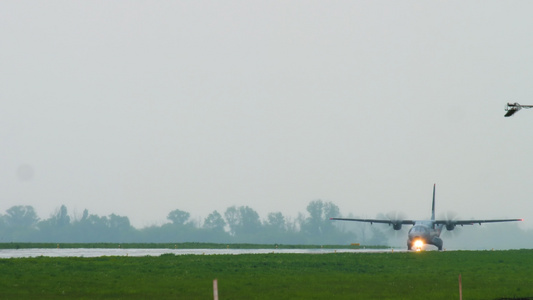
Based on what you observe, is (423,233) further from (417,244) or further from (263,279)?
(263,279)

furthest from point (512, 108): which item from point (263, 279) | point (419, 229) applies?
point (419, 229)

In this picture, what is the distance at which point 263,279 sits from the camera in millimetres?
43656

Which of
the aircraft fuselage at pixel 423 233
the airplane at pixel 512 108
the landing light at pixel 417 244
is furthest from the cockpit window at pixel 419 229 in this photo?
the airplane at pixel 512 108

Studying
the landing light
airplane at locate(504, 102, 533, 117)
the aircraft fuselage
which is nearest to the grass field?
airplane at locate(504, 102, 533, 117)

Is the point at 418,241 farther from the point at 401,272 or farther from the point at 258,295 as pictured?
the point at 258,295

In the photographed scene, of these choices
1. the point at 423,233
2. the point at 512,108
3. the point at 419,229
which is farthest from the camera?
the point at 423,233

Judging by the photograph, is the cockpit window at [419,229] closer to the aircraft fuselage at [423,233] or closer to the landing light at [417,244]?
the aircraft fuselage at [423,233]

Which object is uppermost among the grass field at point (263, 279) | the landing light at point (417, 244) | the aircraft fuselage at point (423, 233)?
the aircraft fuselage at point (423, 233)

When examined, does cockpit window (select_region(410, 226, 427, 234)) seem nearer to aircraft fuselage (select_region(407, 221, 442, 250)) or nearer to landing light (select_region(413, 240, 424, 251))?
aircraft fuselage (select_region(407, 221, 442, 250))

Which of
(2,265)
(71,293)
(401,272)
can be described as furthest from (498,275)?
(2,265)

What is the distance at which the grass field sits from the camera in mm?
34875

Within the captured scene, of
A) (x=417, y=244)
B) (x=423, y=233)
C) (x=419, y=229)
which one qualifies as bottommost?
(x=417, y=244)

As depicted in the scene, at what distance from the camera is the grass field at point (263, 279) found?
1373 inches

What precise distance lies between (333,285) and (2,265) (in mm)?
25825
